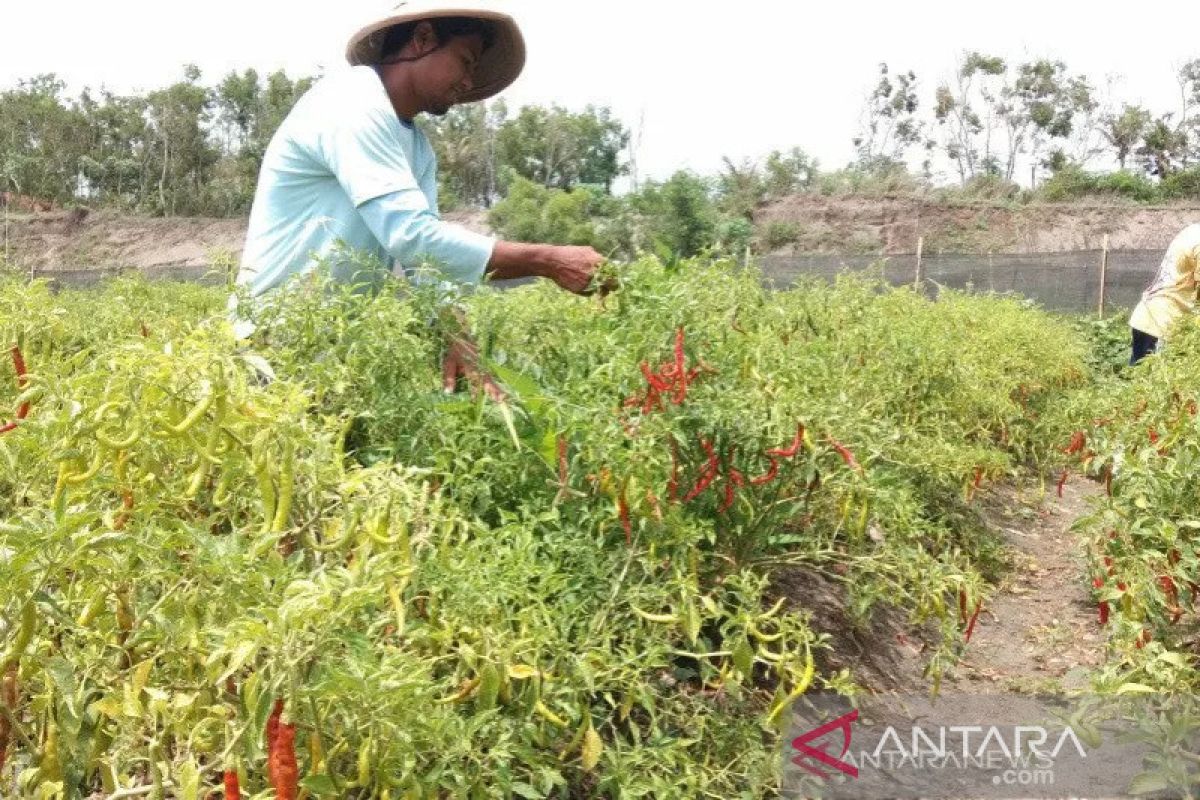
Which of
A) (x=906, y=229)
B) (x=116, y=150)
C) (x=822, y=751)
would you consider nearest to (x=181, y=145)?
(x=116, y=150)

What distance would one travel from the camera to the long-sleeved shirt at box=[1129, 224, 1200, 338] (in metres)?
5.66

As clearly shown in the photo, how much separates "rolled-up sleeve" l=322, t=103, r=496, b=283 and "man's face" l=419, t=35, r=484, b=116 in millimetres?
198

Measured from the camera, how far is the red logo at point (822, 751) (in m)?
2.61

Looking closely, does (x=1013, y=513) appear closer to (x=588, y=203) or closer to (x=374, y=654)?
(x=374, y=654)

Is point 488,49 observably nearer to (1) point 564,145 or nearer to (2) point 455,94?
(2) point 455,94

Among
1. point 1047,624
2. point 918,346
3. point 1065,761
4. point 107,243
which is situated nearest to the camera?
point 1065,761

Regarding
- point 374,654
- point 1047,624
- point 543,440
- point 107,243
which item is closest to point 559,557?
point 543,440

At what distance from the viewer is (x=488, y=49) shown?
9.78ft

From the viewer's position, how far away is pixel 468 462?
7.64 ft

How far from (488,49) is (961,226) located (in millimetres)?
28249

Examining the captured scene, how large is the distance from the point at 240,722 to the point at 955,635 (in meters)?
1.95

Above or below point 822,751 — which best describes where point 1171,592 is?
above

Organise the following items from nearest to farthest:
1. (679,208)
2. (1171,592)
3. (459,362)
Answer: (459,362) → (1171,592) → (679,208)

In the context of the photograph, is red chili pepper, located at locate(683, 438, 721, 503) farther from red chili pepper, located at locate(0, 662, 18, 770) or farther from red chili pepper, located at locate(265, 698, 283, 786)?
red chili pepper, located at locate(0, 662, 18, 770)
